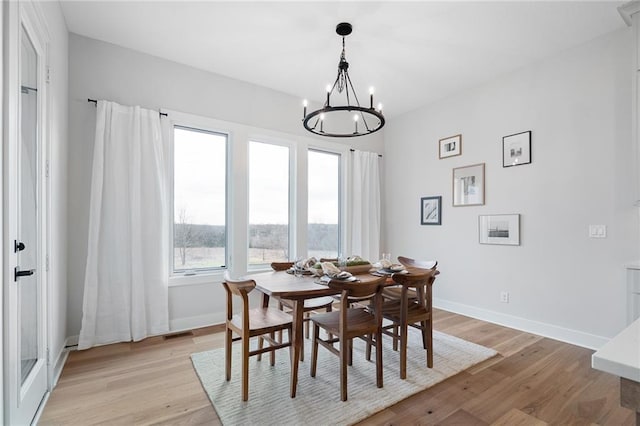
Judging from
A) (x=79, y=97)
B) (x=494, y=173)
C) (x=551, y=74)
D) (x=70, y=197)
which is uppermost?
(x=551, y=74)

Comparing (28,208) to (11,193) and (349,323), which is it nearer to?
(11,193)

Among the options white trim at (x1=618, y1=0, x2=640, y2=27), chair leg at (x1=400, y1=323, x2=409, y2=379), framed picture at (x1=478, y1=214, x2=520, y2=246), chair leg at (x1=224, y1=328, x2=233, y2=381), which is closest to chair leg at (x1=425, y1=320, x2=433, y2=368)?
chair leg at (x1=400, y1=323, x2=409, y2=379)

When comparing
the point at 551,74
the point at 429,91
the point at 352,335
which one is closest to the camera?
the point at 352,335

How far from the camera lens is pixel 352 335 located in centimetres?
216

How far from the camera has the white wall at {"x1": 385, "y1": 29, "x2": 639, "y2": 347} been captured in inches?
115

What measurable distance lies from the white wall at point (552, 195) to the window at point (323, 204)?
1.49m

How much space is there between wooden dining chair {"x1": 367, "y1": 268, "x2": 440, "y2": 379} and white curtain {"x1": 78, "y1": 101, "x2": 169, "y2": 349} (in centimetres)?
233

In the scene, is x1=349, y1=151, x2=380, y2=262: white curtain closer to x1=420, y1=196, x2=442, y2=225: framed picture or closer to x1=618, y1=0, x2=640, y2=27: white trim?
x1=420, y1=196, x2=442, y2=225: framed picture

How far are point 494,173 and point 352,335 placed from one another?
9.61 ft

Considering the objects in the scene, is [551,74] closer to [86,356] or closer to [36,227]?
[36,227]

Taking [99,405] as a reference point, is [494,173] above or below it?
above

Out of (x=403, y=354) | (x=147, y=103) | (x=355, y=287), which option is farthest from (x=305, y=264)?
(x=147, y=103)

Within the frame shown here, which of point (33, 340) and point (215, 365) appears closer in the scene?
point (33, 340)

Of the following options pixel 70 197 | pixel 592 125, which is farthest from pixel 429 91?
pixel 70 197
